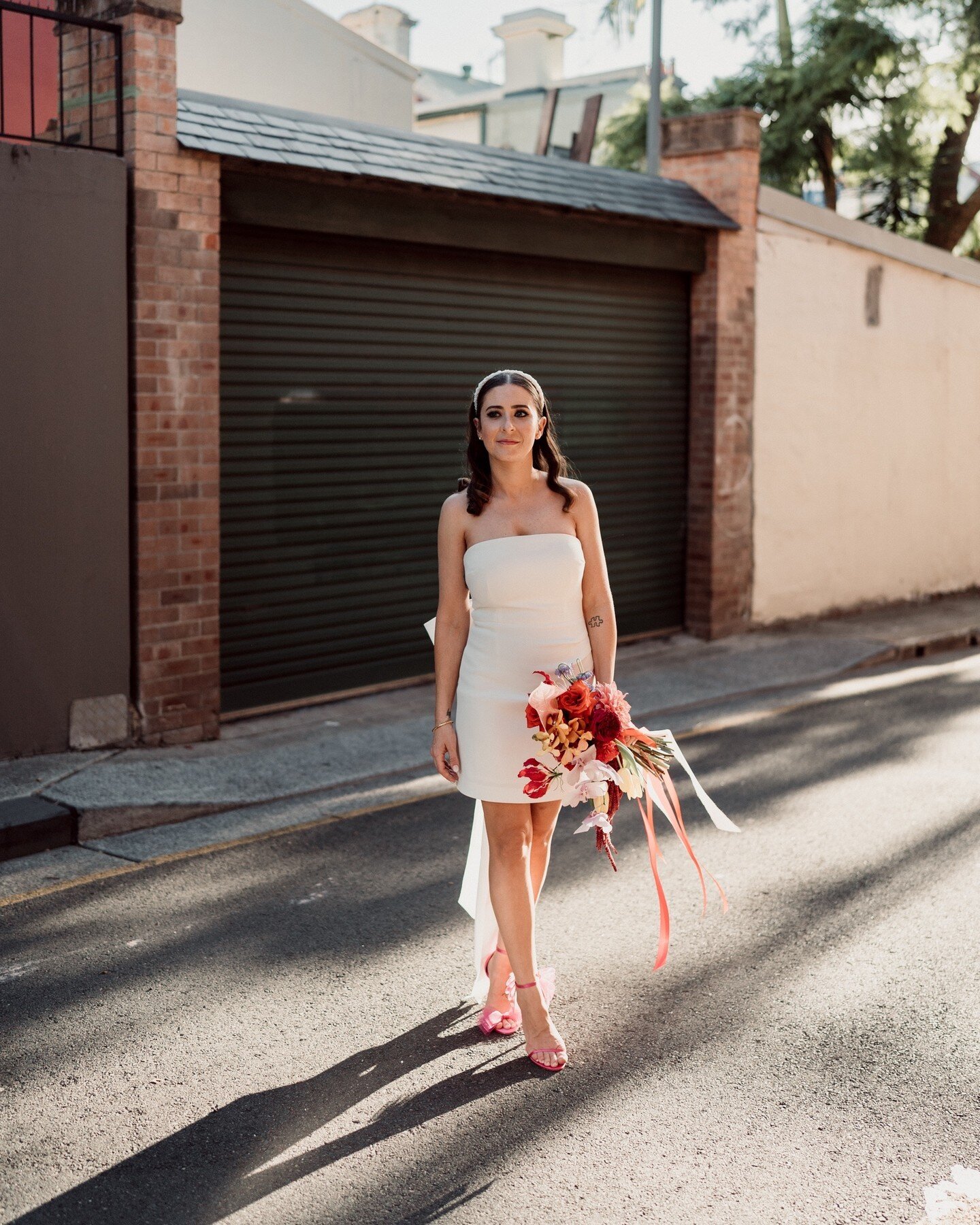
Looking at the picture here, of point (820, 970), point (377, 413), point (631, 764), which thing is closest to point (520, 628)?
point (631, 764)

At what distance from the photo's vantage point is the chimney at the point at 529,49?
31.2m

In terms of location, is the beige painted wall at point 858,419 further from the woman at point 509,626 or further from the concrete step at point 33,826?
the woman at point 509,626

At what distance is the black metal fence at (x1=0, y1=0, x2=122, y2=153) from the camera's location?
721 cm

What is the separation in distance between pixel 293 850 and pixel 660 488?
624cm

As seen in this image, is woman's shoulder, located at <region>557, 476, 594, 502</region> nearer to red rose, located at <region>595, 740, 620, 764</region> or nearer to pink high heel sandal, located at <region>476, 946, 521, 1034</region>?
red rose, located at <region>595, 740, 620, 764</region>

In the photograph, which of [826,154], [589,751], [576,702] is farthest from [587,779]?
[826,154]

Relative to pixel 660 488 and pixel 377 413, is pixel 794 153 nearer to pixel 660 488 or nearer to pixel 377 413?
pixel 660 488

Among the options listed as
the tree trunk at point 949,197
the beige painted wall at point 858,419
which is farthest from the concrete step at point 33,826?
the tree trunk at point 949,197

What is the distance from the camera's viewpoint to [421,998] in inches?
179

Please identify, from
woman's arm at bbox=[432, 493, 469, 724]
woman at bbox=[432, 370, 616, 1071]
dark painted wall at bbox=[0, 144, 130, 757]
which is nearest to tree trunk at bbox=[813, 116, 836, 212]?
dark painted wall at bbox=[0, 144, 130, 757]

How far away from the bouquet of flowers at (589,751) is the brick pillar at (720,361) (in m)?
7.72

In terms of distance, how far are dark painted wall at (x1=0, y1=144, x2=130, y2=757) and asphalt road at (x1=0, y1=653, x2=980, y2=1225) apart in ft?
6.12

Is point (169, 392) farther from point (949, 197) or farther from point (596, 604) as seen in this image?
point (949, 197)

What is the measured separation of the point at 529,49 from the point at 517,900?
30.5 m
